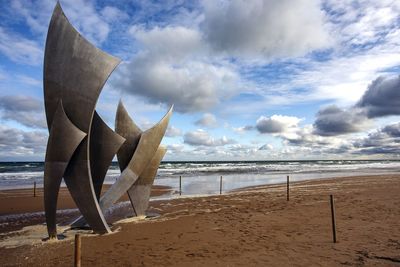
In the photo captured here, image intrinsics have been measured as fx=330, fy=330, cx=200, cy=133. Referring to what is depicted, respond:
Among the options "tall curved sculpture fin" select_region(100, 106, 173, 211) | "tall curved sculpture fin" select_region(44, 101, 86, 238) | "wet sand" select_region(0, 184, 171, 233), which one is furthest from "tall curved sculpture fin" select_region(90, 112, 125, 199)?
"wet sand" select_region(0, 184, 171, 233)

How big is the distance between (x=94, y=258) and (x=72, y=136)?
3.71 meters

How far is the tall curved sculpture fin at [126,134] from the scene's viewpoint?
14.2 m

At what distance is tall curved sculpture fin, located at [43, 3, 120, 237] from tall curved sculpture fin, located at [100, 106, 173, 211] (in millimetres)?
1771

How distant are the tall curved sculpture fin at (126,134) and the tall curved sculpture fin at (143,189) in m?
1.10

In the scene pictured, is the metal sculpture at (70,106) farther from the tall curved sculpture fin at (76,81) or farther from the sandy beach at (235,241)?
the sandy beach at (235,241)

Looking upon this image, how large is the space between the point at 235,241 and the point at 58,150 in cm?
623

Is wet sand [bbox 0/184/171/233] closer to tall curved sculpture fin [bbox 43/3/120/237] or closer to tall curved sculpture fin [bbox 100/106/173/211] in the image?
tall curved sculpture fin [bbox 100/106/173/211]

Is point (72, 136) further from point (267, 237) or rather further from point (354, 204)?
point (354, 204)

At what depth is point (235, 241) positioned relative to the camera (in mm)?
10422

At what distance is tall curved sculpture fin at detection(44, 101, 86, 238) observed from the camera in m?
10.1

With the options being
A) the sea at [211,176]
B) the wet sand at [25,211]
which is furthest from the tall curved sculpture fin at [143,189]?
the sea at [211,176]

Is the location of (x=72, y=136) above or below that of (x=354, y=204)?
above

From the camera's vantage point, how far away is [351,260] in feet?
27.5

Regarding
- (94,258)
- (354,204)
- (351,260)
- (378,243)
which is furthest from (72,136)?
(354,204)
